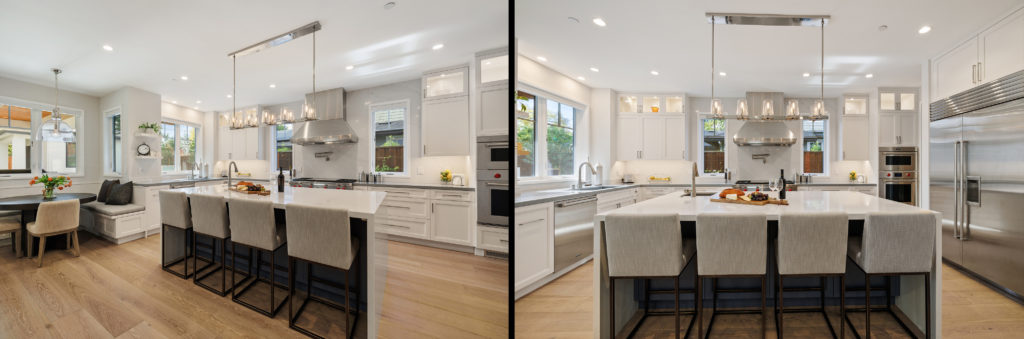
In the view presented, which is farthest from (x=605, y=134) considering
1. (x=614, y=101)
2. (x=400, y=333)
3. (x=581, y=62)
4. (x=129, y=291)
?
(x=129, y=291)

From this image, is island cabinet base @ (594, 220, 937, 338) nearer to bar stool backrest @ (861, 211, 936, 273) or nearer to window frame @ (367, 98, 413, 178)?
bar stool backrest @ (861, 211, 936, 273)

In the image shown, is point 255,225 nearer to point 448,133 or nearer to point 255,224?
point 255,224

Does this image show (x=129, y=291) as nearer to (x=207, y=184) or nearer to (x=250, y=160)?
(x=207, y=184)

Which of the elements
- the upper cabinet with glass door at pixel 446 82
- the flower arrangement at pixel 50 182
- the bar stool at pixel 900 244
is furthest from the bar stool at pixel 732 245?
the flower arrangement at pixel 50 182

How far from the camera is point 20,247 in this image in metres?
0.73

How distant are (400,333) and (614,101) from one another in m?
4.03

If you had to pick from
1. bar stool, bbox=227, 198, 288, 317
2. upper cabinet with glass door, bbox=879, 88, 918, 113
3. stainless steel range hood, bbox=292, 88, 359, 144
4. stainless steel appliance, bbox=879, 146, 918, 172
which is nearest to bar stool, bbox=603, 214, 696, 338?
stainless steel range hood, bbox=292, 88, 359, 144

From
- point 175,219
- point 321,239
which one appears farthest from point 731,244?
point 175,219

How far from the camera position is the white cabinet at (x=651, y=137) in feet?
15.8

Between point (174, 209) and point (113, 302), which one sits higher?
point (174, 209)

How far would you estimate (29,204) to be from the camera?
707 millimetres

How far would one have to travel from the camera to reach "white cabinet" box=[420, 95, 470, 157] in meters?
1.72

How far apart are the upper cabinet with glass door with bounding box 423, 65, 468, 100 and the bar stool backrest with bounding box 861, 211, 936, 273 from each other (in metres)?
2.05

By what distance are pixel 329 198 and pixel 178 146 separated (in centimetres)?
79
